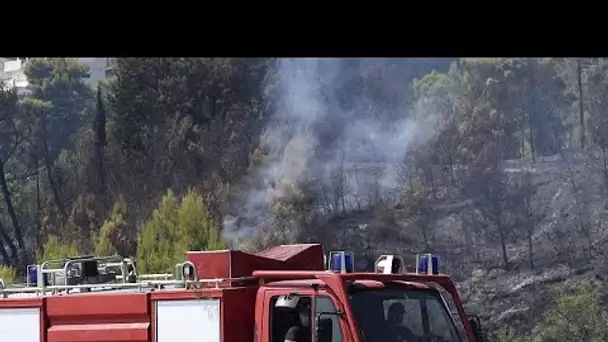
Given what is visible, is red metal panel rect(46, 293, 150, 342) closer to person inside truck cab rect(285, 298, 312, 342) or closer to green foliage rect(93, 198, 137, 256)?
person inside truck cab rect(285, 298, 312, 342)

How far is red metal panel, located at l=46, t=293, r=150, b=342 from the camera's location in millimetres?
10312

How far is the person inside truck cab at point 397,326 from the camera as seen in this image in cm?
965

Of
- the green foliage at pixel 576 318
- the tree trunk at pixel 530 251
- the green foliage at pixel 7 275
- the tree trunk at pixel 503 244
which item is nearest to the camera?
the green foliage at pixel 576 318

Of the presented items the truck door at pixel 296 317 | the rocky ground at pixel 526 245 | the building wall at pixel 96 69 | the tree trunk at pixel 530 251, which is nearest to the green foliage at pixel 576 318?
the rocky ground at pixel 526 245

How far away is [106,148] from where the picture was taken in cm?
3053

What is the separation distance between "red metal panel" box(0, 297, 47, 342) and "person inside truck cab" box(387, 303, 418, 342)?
323 centimetres

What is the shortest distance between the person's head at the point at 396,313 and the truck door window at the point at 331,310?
497mm

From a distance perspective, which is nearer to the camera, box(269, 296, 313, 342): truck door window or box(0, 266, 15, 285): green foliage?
box(269, 296, 313, 342): truck door window

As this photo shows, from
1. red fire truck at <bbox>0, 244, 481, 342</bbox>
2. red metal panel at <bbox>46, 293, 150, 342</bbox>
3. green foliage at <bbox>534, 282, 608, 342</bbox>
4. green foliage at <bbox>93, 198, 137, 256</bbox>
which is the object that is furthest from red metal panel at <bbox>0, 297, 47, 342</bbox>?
green foliage at <bbox>93, 198, 137, 256</bbox>

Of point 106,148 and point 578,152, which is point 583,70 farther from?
point 106,148

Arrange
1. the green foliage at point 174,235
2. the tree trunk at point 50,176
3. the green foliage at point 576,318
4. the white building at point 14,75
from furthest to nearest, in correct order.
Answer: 1. the white building at point 14,75
2. the tree trunk at point 50,176
3. the green foliage at point 174,235
4. the green foliage at point 576,318

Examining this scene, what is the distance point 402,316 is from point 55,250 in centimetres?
1956

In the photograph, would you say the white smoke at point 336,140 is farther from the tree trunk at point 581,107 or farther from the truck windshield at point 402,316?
the truck windshield at point 402,316
